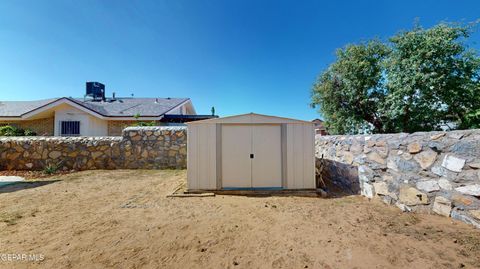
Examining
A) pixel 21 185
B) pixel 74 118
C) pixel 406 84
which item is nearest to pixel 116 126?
pixel 74 118

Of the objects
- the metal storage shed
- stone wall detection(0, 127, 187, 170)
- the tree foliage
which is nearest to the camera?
the metal storage shed

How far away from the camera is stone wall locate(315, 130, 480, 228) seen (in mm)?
2988

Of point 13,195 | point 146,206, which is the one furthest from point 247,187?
point 13,195

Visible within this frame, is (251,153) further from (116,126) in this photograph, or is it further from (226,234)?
(116,126)

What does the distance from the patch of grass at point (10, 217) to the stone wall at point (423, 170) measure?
25.4 feet

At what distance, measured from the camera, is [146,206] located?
4.27m

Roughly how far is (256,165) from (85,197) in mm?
4680

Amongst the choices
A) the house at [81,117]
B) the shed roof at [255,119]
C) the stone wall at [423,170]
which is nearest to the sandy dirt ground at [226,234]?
the stone wall at [423,170]

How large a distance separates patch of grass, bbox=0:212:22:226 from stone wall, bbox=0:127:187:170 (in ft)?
15.7

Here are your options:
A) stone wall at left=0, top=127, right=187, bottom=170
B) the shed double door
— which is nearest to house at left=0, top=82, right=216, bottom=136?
stone wall at left=0, top=127, right=187, bottom=170

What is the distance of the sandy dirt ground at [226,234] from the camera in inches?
94.2

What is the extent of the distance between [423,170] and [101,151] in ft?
36.8

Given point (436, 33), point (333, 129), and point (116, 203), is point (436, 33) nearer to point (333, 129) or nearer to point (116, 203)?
point (333, 129)

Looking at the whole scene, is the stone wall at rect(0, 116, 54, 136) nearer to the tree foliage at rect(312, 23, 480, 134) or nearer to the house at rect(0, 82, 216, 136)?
the house at rect(0, 82, 216, 136)
